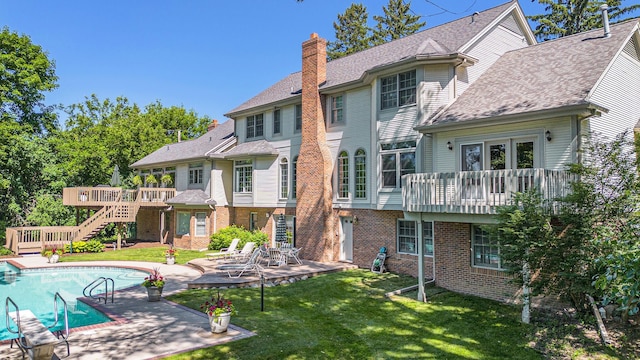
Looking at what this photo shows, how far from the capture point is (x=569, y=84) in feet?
40.4

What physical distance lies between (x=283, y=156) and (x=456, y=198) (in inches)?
474

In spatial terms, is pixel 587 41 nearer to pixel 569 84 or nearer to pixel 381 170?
pixel 569 84

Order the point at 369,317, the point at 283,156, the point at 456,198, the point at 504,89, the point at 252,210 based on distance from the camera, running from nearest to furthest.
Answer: the point at 369,317 → the point at 456,198 → the point at 504,89 → the point at 283,156 → the point at 252,210

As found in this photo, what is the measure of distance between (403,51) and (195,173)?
637 inches

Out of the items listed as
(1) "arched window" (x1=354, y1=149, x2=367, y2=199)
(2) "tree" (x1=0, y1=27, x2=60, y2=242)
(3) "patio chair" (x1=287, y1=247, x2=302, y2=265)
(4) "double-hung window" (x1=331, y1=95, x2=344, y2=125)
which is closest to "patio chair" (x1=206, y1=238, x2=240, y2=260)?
(3) "patio chair" (x1=287, y1=247, x2=302, y2=265)

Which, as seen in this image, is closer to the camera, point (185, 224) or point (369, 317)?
point (369, 317)

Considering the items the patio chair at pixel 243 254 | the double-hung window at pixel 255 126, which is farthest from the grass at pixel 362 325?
the double-hung window at pixel 255 126

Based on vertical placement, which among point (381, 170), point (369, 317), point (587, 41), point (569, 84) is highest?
point (587, 41)

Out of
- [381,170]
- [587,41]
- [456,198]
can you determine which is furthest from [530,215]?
[587,41]

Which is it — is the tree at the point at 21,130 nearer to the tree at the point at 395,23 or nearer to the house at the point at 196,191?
the house at the point at 196,191

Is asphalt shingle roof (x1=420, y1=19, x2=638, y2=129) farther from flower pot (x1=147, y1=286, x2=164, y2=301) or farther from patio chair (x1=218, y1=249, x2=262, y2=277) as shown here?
flower pot (x1=147, y1=286, x2=164, y2=301)

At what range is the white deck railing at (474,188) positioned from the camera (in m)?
10.7

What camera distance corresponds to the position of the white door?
18.8 m

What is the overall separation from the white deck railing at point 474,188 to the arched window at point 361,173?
4.47 m
